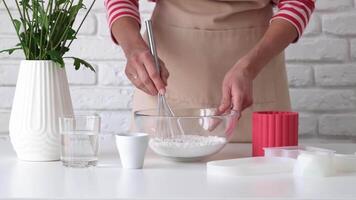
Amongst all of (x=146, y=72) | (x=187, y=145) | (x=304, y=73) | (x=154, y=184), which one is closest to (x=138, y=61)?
(x=146, y=72)

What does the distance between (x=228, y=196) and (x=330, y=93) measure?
4.03 ft

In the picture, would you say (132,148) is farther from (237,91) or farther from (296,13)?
(296,13)

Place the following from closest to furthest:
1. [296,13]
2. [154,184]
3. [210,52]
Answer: [154,184] → [296,13] → [210,52]

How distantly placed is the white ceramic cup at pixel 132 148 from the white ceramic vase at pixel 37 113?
171 mm

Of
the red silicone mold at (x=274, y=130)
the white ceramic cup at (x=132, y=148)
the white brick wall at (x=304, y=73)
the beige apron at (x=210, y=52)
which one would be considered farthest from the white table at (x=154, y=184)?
the white brick wall at (x=304, y=73)

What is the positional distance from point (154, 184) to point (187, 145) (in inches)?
7.5

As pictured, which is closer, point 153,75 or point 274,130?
point 274,130

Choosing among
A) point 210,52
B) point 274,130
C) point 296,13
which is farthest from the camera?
point 210,52

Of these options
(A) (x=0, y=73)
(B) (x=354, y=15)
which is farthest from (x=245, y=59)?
(A) (x=0, y=73)

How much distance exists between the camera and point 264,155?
1227mm

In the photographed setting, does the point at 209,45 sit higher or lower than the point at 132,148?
higher

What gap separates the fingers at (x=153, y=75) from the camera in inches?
55.4

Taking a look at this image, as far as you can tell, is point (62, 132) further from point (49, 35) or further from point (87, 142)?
point (49, 35)

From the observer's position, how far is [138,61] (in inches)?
57.7
